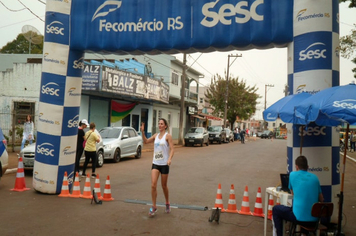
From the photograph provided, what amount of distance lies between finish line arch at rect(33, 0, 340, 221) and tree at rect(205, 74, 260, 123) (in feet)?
155

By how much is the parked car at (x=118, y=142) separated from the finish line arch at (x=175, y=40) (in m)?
6.58

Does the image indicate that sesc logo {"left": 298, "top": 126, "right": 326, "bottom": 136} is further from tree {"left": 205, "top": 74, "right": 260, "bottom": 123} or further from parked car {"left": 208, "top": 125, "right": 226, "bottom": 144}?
tree {"left": 205, "top": 74, "right": 260, "bottom": 123}

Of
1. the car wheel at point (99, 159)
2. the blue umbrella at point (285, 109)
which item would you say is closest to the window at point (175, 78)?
the car wheel at point (99, 159)

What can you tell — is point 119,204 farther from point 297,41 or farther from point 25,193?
point 297,41

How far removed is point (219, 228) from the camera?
6258 mm

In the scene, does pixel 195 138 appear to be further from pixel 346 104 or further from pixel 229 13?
pixel 346 104

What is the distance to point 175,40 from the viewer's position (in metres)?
8.09

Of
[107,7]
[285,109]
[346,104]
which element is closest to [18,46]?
[107,7]

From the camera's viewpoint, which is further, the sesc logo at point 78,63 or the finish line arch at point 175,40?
the sesc logo at point 78,63

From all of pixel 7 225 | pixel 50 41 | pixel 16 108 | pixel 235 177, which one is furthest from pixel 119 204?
pixel 16 108

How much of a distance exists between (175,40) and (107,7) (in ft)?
6.55

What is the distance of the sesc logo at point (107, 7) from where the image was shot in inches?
335

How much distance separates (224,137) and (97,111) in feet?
56.5

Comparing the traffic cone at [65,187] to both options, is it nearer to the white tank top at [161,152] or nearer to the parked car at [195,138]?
the white tank top at [161,152]
